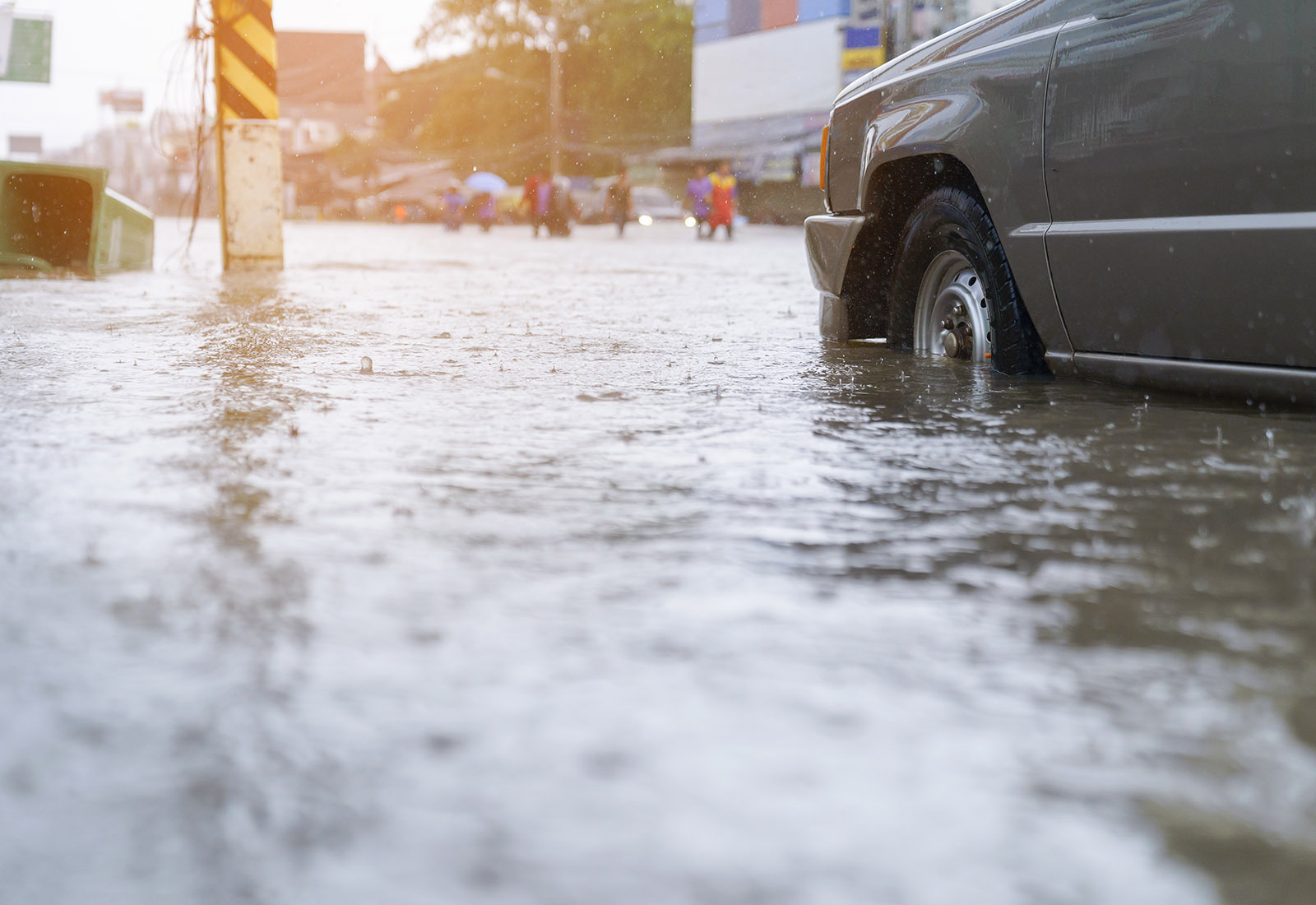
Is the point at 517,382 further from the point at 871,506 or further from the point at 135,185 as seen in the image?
the point at 135,185

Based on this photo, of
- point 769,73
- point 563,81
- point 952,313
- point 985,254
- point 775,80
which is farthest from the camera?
point 563,81

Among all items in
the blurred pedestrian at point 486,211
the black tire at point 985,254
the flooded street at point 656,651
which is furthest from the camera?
the blurred pedestrian at point 486,211

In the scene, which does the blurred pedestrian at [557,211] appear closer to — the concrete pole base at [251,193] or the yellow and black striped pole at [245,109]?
the concrete pole base at [251,193]

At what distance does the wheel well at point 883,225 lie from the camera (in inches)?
218

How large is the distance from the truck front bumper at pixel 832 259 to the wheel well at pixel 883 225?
0.10 feet

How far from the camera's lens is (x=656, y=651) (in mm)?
2178

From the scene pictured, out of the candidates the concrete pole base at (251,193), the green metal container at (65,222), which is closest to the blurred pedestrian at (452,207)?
the green metal container at (65,222)

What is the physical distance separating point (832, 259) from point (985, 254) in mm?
1383

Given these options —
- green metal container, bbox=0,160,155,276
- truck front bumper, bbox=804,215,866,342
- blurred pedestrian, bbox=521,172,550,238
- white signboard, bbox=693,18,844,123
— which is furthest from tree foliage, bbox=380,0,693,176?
truck front bumper, bbox=804,215,866,342

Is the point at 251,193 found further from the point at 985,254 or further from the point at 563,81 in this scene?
the point at 563,81

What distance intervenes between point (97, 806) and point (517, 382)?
145 inches

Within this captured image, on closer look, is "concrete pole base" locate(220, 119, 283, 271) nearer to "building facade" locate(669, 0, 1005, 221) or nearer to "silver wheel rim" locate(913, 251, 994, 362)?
"silver wheel rim" locate(913, 251, 994, 362)

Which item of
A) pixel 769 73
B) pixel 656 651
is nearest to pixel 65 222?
pixel 656 651

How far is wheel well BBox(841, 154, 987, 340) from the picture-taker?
5543mm
